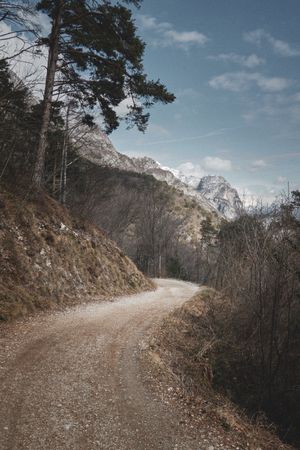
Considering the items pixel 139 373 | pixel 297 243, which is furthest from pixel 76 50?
pixel 139 373

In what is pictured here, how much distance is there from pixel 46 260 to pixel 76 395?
696 centimetres

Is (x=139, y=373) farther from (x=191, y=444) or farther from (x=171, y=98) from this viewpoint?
(x=171, y=98)

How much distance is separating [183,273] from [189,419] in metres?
45.0

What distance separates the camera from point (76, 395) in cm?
478

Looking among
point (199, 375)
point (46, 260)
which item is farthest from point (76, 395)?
point (46, 260)

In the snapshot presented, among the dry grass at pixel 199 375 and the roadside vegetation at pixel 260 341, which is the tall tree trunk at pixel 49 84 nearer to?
the dry grass at pixel 199 375

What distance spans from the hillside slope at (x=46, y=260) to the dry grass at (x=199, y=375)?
12.5 ft

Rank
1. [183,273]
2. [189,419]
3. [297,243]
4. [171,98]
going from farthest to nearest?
[183,273] < [171,98] < [297,243] < [189,419]

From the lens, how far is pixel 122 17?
40.4ft

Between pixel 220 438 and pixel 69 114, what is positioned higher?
pixel 69 114

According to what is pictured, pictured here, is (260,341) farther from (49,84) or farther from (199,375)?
(49,84)

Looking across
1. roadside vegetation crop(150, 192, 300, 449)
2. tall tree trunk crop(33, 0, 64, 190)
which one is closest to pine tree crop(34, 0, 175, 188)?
tall tree trunk crop(33, 0, 64, 190)

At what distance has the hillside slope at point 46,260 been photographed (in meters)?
9.20

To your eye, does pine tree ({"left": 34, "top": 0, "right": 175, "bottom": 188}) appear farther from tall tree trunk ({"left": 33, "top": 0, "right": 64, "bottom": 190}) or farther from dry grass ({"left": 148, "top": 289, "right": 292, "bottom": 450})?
dry grass ({"left": 148, "top": 289, "right": 292, "bottom": 450})
